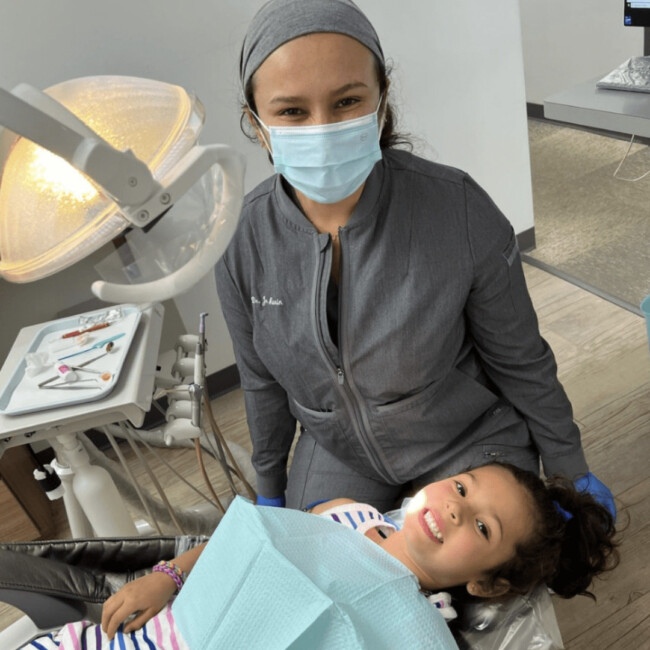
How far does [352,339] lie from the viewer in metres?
1.23

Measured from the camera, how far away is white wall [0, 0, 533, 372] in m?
1.83

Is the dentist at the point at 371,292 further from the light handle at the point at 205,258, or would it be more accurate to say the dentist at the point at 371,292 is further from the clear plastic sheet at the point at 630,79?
the clear plastic sheet at the point at 630,79

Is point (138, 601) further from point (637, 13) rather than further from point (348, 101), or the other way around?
point (637, 13)

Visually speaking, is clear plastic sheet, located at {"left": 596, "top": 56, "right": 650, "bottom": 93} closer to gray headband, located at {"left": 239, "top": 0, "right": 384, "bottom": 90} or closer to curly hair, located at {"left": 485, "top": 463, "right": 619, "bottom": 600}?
gray headband, located at {"left": 239, "top": 0, "right": 384, "bottom": 90}

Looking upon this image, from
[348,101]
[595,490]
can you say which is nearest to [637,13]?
[348,101]

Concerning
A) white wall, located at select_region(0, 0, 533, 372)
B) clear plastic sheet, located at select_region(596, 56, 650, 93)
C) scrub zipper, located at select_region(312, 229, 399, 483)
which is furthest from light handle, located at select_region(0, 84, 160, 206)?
white wall, located at select_region(0, 0, 533, 372)

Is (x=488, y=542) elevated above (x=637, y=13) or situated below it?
below

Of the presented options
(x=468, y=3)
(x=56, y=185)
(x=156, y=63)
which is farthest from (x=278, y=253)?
(x=468, y=3)

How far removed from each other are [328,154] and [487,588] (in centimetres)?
73

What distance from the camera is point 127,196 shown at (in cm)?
72

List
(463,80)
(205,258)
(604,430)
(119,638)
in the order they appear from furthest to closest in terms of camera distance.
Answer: (463,80) < (604,430) < (119,638) < (205,258)

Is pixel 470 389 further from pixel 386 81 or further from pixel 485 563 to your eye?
pixel 386 81

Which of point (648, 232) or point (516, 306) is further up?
point (516, 306)

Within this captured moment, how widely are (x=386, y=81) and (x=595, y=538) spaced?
823 mm
